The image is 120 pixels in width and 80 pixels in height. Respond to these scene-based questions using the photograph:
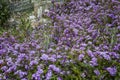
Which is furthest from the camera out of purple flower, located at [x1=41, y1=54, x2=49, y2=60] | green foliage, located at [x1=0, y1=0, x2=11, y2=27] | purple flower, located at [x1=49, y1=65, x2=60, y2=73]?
green foliage, located at [x1=0, y1=0, x2=11, y2=27]

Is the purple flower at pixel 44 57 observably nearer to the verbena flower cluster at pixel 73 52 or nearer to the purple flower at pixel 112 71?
the verbena flower cluster at pixel 73 52

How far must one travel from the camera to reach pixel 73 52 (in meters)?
4.79

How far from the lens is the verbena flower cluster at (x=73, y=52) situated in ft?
14.5

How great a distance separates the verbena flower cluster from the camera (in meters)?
4.42

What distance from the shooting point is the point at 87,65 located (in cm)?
445

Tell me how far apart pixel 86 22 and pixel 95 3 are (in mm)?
1150

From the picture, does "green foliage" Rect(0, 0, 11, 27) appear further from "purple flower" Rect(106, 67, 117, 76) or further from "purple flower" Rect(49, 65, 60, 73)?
"purple flower" Rect(106, 67, 117, 76)

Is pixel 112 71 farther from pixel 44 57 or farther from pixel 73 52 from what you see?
pixel 44 57

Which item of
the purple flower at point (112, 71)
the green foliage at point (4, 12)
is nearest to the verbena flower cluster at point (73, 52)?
the purple flower at point (112, 71)

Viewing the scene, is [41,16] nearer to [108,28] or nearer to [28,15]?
[28,15]

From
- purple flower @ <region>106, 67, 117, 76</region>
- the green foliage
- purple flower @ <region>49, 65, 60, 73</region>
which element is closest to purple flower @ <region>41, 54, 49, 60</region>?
purple flower @ <region>49, 65, 60, 73</region>

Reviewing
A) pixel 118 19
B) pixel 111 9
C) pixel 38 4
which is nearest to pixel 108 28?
pixel 118 19

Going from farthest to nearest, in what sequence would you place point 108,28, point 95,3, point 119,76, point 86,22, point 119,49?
1. point 95,3
2. point 86,22
3. point 108,28
4. point 119,49
5. point 119,76

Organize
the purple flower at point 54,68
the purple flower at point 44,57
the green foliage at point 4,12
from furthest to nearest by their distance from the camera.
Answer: the green foliage at point 4,12
the purple flower at point 44,57
the purple flower at point 54,68
